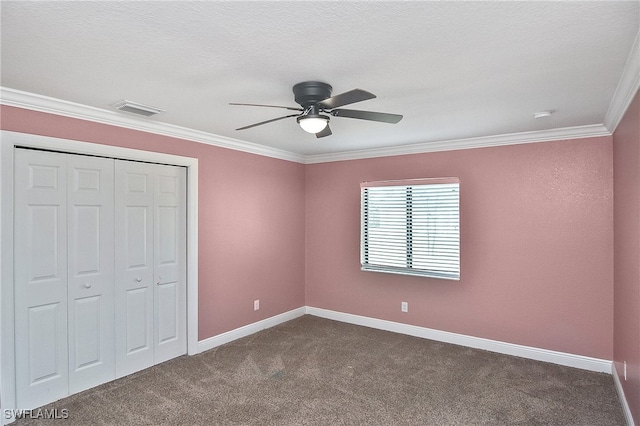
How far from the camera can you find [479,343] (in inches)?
169

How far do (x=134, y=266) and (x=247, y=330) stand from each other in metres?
1.70

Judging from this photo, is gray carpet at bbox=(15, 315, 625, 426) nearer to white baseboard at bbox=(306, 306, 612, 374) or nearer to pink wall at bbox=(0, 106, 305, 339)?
white baseboard at bbox=(306, 306, 612, 374)

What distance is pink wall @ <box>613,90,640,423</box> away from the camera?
7.94 ft

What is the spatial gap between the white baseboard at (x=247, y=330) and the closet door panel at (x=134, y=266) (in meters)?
0.63

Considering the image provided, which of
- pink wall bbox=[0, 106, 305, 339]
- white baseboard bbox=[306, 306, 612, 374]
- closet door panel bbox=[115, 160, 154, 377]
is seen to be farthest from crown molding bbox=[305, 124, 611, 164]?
closet door panel bbox=[115, 160, 154, 377]

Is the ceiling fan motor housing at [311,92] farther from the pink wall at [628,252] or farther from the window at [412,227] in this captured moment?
the window at [412,227]

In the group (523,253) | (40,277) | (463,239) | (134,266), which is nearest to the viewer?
(40,277)

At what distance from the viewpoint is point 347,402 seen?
9.98 feet

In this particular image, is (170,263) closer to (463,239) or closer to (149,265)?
(149,265)

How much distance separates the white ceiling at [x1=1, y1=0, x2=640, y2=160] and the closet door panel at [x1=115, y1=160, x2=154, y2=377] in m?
0.74

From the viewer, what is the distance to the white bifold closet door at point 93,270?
2873 mm

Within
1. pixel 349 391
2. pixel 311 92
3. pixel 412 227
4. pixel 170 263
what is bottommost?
pixel 349 391

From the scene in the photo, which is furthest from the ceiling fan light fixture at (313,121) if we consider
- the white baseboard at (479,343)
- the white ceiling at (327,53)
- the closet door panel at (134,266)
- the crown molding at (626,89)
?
the white baseboard at (479,343)

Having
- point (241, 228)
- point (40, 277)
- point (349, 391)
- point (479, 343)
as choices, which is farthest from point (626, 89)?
point (40, 277)
